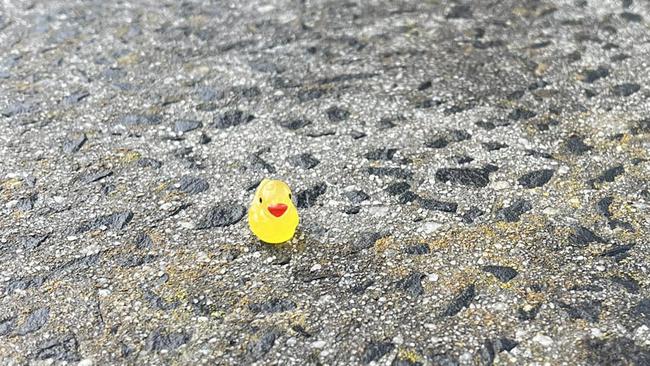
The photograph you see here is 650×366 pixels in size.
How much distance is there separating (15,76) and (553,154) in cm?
343

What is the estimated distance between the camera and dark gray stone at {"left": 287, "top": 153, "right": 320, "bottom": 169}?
474cm

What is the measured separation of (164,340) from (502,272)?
1.51 meters

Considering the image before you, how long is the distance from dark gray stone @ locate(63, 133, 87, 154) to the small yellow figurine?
1.39 metres

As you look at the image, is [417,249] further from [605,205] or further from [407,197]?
[605,205]

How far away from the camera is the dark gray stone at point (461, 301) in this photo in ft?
12.1

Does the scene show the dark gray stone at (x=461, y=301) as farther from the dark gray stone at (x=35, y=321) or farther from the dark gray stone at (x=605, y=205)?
the dark gray stone at (x=35, y=321)

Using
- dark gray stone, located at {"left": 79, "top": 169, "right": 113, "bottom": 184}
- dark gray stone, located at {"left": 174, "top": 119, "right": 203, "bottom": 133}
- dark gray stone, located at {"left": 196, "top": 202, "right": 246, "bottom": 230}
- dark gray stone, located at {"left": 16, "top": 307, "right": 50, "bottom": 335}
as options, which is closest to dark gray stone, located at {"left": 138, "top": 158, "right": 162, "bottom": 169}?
dark gray stone, located at {"left": 79, "top": 169, "right": 113, "bottom": 184}

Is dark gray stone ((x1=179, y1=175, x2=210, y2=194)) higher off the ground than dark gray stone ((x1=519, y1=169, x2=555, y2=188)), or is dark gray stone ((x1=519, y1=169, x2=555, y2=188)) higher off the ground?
dark gray stone ((x1=519, y1=169, x2=555, y2=188))

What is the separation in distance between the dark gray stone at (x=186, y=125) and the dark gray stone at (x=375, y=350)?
81.9 inches

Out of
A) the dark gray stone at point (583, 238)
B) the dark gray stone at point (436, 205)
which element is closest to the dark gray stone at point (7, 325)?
the dark gray stone at point (436, 205)

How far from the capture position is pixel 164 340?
3594 millimetres

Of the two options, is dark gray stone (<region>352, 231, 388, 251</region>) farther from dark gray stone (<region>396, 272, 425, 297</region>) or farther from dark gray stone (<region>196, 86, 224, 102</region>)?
dark gray stone (<region>196, 86, 224, 102</region>)

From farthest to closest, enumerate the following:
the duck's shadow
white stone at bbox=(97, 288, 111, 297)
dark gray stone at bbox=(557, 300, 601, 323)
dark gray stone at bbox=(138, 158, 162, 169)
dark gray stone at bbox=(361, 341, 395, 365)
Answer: dark gray stone at bbox=(138, 158, 162, 169), the duck's shadow, white stone at bbox=(97, 288, 111, 297), dark gray stone at bbox=(557, 300, 601, 323), dark gray stone at bbox=(361, 341, 395, 365)

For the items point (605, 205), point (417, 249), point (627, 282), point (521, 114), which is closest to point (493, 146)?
point (521, 114)
